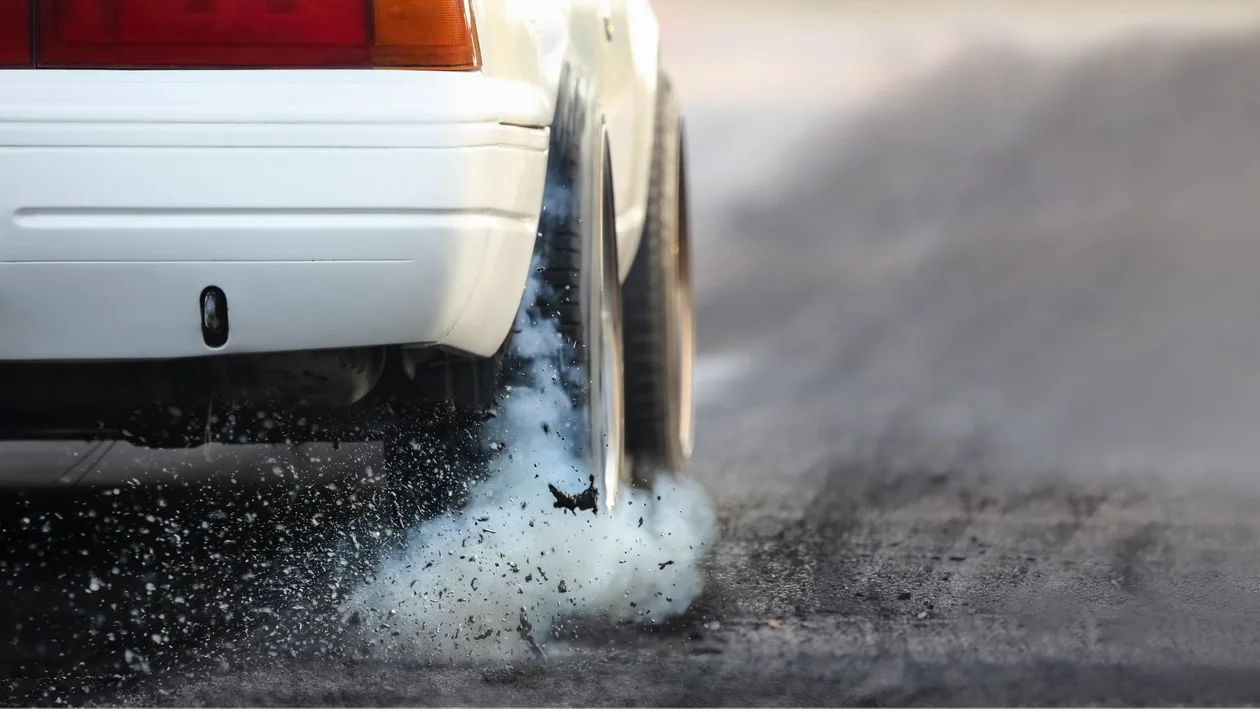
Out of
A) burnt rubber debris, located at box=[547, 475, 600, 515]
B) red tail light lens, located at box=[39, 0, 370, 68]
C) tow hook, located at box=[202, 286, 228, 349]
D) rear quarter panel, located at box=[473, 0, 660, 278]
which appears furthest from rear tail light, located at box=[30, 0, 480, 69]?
burnt rubber debris, located at box=[547, 475, 600, 515]

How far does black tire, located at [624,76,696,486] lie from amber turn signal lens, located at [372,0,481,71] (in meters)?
1.85

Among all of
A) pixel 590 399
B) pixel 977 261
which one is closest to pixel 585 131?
pixel 590 399

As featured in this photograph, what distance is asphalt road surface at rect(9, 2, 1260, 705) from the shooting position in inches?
114

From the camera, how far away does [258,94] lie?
2645 millimetres

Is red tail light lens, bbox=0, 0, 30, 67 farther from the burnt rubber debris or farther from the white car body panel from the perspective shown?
the burnt rubber debris

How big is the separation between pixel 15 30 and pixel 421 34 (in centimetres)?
58

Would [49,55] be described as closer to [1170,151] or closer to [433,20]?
[433,20]

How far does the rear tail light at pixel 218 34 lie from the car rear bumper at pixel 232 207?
3 centimetres

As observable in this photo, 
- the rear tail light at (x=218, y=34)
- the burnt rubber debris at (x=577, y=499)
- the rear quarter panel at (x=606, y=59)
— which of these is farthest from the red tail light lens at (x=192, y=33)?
the burnt rubber debris at (x=577, y=499)

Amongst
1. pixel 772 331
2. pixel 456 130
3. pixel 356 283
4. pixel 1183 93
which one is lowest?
pixel 772 331

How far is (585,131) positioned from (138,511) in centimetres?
178

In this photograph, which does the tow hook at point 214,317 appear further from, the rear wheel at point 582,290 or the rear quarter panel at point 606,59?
the rear wheel at point 582,290

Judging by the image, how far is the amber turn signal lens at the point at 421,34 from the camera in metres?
2.70

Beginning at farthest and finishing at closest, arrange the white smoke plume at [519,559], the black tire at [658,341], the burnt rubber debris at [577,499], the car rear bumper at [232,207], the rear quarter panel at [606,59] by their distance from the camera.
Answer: the black tire at [658,341]
the burnt rubber debris at [577,499]
the white smoke plume at [519,559]
the rear quarter panel at [606,59]
the car rear bumper at [232,207]
